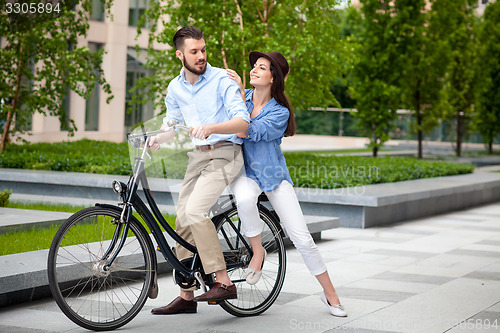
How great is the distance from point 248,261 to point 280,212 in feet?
1.42

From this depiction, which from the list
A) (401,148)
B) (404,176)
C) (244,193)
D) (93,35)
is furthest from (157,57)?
(401,148)

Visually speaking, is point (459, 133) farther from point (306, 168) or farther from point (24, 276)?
point (24, 276)

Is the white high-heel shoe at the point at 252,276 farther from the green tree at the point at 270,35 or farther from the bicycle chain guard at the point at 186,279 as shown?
the green tree at the point at 270,35

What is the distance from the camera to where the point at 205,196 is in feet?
16.7

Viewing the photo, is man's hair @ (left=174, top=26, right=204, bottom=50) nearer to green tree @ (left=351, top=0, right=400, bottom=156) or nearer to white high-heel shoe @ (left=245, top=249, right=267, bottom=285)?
white high-heel shoe @ (left=245, top=249, right=267, bottom=285)

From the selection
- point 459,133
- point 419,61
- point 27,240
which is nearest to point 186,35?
point 27,240

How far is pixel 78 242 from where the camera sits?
4.97 m

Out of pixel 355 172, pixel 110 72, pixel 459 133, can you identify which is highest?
pixel 110 72

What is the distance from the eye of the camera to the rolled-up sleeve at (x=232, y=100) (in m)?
5.06

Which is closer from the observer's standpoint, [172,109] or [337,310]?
[172,109]

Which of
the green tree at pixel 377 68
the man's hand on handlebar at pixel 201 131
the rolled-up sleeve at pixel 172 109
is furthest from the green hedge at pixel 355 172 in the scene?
the man's hand on handlebar at pixel 201 131

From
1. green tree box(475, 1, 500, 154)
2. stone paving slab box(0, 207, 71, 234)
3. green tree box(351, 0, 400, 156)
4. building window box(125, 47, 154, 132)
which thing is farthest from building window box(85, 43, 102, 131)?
stone paving slab box(0, 207, 71, 234)

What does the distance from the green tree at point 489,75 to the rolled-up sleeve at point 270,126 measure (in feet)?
75.7

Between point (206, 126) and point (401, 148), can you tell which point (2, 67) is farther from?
point (401, 148)
